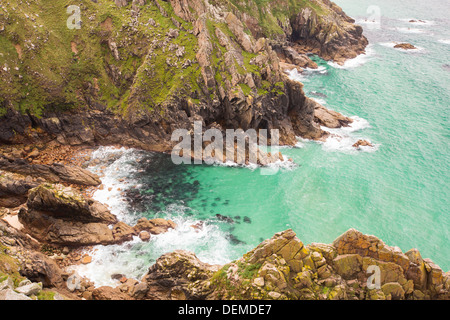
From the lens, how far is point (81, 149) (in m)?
52.2

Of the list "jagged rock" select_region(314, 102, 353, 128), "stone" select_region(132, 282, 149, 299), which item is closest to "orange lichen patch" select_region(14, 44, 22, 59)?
"stone" select_region(132, 282, 149, 299)

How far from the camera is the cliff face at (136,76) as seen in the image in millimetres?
51906

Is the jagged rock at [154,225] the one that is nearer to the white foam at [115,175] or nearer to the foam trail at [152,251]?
the foam trail at [152,251]

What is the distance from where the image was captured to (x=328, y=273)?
2281 cm

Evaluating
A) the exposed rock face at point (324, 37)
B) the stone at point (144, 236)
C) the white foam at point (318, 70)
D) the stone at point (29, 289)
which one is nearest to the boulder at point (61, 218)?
the stone at point (144, 236)

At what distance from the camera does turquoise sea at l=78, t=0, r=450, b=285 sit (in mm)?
39250

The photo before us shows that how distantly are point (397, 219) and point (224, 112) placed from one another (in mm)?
35588

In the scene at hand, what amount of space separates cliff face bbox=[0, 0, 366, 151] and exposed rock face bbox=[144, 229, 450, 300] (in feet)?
116

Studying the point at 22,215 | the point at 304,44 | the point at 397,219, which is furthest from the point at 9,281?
the point at 304,44

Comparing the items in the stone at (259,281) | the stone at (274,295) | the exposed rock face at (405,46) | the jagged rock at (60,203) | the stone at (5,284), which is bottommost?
the stone at (274,295)

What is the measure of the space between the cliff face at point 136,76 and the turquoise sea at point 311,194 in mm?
6761

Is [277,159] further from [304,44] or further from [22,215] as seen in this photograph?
[304,44]

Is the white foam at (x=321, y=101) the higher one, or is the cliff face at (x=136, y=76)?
the cliff face at (x=136, y=76)

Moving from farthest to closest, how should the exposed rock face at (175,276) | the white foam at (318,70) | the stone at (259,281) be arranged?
the white foam at (318,70) → the exposed rock face at (175,276) → the stone at (259,281)
